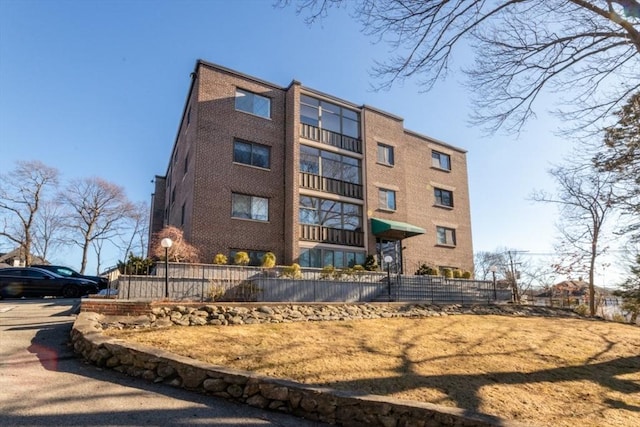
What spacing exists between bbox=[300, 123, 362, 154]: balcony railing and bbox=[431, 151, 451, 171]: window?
7.26 meters

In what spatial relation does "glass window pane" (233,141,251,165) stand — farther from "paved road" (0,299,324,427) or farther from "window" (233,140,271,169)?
"paved road" (0,299,324,427)

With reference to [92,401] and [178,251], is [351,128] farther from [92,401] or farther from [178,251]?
[92,401]

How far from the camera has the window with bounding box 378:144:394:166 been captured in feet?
79.2

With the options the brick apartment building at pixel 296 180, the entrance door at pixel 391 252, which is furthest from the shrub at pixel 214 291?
the entrance door at pixel 391 252

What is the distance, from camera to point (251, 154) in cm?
1984

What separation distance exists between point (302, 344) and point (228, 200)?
11898mm

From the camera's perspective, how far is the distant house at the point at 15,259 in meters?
41.6

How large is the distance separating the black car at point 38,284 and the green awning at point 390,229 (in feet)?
45.5

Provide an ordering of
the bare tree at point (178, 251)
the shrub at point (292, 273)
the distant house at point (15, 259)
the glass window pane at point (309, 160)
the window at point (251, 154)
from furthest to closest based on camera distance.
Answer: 1. the distant house at point (15, 259)
2. the glass window pane at point (309, 160)
3. the window at point (251, 154)
4. the bare tree at point (178, 251)
5. the shrub at point (292, 273)

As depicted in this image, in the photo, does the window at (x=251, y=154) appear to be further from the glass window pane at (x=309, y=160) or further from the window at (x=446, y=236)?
the window at (x=446, y=236)

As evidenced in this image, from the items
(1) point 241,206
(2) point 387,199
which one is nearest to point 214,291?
(1) point 241,206

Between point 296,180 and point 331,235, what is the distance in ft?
10.9

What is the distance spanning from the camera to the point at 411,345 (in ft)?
27.7

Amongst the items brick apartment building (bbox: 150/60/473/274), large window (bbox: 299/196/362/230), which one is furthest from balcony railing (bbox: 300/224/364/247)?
large window (bbox: 299/196/362/230)
